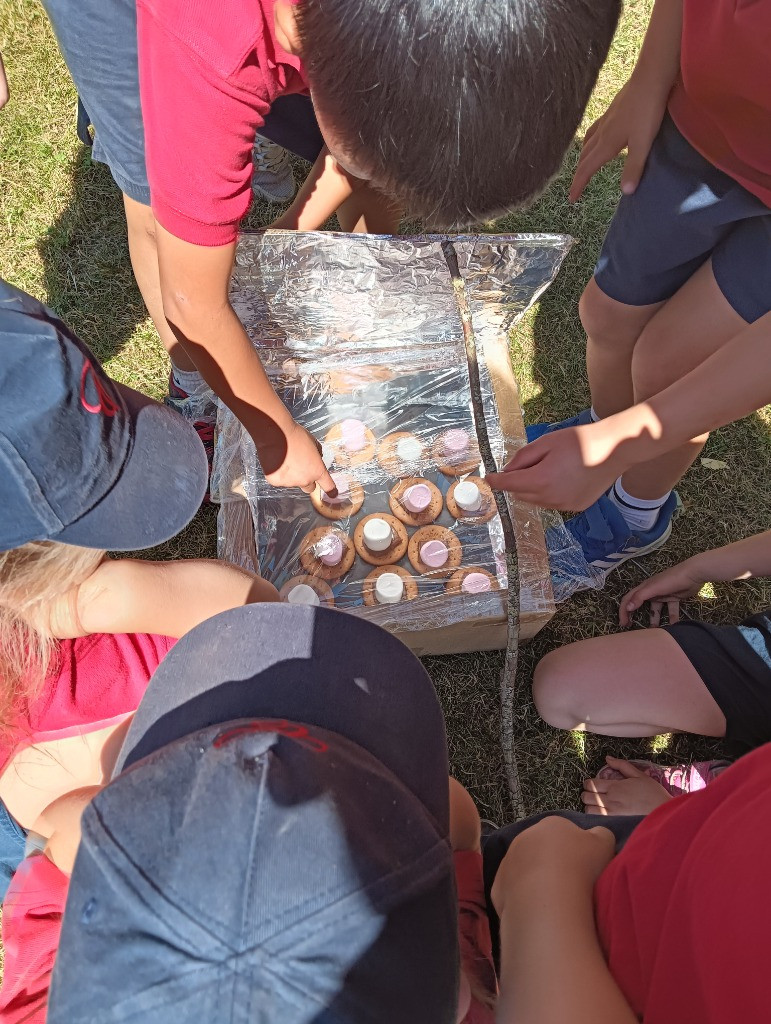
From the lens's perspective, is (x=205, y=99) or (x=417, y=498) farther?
(x=417, y=498)

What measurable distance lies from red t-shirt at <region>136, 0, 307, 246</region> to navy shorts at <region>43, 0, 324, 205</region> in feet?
0.97

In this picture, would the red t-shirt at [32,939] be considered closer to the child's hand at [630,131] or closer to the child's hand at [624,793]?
the child's hand at [624,793]

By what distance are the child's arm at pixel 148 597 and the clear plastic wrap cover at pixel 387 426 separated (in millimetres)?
380

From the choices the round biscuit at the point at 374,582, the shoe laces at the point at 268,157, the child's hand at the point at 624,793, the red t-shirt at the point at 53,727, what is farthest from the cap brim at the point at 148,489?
the shoe laces at the point at 268,157

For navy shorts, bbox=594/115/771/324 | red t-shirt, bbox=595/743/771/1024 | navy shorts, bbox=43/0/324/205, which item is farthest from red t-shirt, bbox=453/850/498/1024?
navy shorts, bbox=43/0/324/205

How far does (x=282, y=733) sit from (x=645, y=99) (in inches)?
46.8

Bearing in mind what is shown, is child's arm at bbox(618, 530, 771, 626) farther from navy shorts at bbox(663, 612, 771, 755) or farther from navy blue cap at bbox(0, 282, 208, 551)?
navy blue cap at bbox(0, 282, 208, 551)

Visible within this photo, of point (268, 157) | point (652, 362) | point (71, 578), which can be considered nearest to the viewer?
point (71, 578)

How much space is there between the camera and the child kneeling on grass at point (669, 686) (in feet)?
4.40

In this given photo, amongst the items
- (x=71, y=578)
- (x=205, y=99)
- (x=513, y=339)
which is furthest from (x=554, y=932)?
(x=513, y=339)

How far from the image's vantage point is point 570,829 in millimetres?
968

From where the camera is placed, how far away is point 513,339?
1968mm

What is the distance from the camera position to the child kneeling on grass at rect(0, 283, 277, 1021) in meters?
0.79

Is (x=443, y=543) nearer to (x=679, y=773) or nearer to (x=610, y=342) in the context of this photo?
(x=610, y=342)
